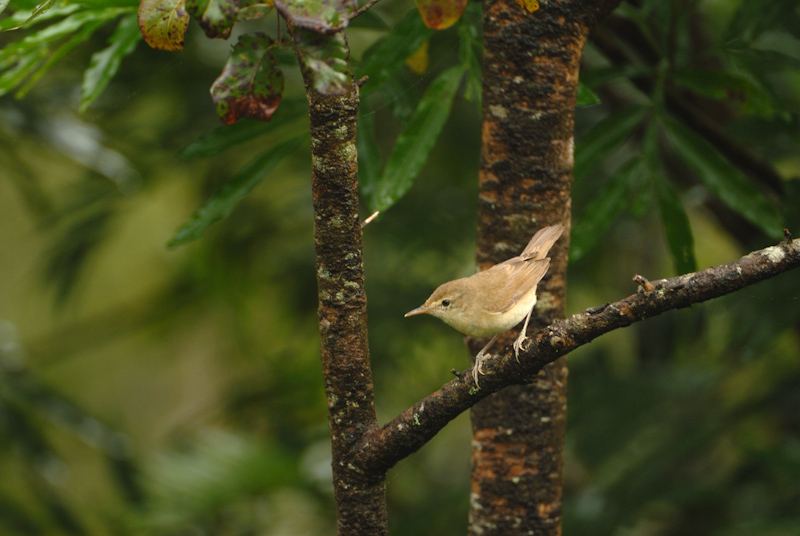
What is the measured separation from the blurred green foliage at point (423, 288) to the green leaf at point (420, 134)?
0.18m

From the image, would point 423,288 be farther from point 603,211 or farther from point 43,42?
point 43,42

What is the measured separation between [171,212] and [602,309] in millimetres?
4480

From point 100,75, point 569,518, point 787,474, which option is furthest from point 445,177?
point 100,75

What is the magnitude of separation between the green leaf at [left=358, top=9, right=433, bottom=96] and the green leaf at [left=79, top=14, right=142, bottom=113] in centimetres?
53

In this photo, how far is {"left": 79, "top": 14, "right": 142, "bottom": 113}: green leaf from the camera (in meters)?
1.40

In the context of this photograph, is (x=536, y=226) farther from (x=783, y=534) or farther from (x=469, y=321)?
(x=783, y=534)

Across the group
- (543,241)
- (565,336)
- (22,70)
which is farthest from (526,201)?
(22,70)

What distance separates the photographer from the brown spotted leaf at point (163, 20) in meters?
0.84

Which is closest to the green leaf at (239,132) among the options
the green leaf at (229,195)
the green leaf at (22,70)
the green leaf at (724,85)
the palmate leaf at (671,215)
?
the green leaf at (229,195)

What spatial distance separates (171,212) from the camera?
4.88 meters

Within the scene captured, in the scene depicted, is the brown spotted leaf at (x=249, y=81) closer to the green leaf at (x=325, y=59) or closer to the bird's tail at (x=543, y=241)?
the green leaf at (x=325, y=59)

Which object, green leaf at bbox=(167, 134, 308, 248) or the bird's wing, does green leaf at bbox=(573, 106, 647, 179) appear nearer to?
the bird's wing

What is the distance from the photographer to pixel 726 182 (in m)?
1.61

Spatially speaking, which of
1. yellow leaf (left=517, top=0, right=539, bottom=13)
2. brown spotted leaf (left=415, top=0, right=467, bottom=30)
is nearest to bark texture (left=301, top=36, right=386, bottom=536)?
brown spotted leaf (left=415, top=0, right=467, bottom=30)
